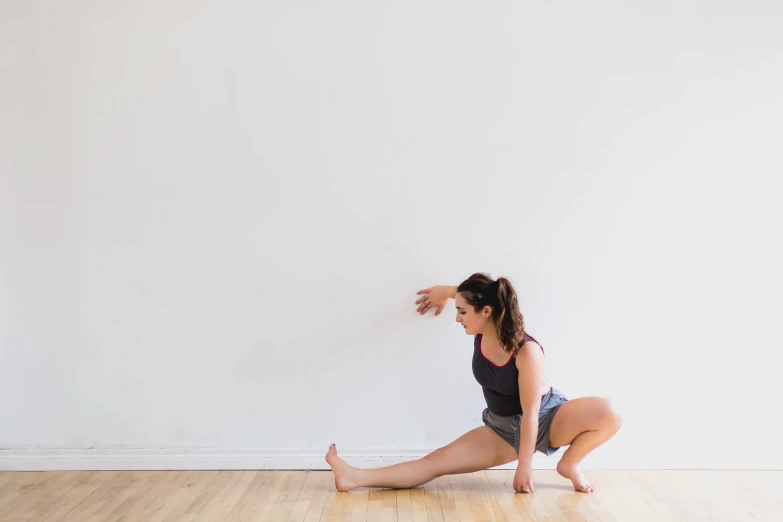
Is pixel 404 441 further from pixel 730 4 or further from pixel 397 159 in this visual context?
pixel 730 4

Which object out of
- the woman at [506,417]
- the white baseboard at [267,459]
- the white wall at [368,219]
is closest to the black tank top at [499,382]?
the woman at [506,417]

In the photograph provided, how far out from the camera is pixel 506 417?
8.75 feet

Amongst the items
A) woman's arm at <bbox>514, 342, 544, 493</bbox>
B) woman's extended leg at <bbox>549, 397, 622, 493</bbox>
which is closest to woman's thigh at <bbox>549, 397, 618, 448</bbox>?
woman's extended leg at <bbox>549, 397, 622, 493</bbox>

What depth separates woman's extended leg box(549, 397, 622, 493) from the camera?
2.62 metres

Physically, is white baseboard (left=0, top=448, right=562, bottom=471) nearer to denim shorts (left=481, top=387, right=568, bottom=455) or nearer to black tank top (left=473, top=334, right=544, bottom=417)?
denim shorts (left=481, top=387, right=568, bottom=455)

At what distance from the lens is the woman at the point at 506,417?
258 centimetres

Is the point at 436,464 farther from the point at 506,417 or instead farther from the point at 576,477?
the point at 576,477

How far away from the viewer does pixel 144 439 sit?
2.92 metres

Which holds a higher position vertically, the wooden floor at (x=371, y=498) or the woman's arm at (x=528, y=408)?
the woman's arm at (x=528, y=408)

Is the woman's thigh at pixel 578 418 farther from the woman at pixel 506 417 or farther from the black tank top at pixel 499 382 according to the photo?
the black tank top at pixel 499 382

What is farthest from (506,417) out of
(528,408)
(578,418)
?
(578,418)

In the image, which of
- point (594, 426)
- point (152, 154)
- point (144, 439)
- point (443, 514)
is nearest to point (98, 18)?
point (152, 154)

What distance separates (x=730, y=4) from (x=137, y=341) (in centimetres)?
277

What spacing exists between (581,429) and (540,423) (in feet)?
0.49
